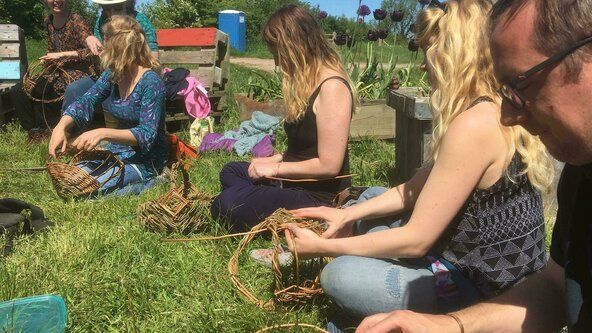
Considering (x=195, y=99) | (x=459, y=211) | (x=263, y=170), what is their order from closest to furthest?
(x=459, y=211)
(x=263, y=170)
(x=195, y=99)

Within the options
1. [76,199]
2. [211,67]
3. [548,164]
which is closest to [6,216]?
[76,199]

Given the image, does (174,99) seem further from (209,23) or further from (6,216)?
(209,23)

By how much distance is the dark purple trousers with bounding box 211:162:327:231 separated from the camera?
360 cm

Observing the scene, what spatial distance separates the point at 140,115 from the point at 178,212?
1.31m

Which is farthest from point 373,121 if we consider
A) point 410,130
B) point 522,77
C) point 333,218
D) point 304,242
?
point 522,77

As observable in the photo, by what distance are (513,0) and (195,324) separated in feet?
6.17

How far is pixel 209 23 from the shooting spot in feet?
79.5

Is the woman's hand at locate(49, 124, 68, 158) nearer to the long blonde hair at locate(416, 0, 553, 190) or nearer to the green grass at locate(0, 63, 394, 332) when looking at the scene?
the green grass at locate(0, 63, 394, 332)

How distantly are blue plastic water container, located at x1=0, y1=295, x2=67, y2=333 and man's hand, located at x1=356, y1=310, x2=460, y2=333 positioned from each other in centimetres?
132

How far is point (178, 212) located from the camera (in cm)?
371

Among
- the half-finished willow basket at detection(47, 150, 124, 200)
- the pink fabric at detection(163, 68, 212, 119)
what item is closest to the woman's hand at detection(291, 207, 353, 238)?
the half-finished willow basket at detection(47, 150, 124, 200)

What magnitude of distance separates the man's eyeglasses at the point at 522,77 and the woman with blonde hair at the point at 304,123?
2099 millimetres

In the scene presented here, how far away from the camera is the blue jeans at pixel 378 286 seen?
7.68ft

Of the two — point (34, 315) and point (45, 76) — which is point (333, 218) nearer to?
point (34, 315)
